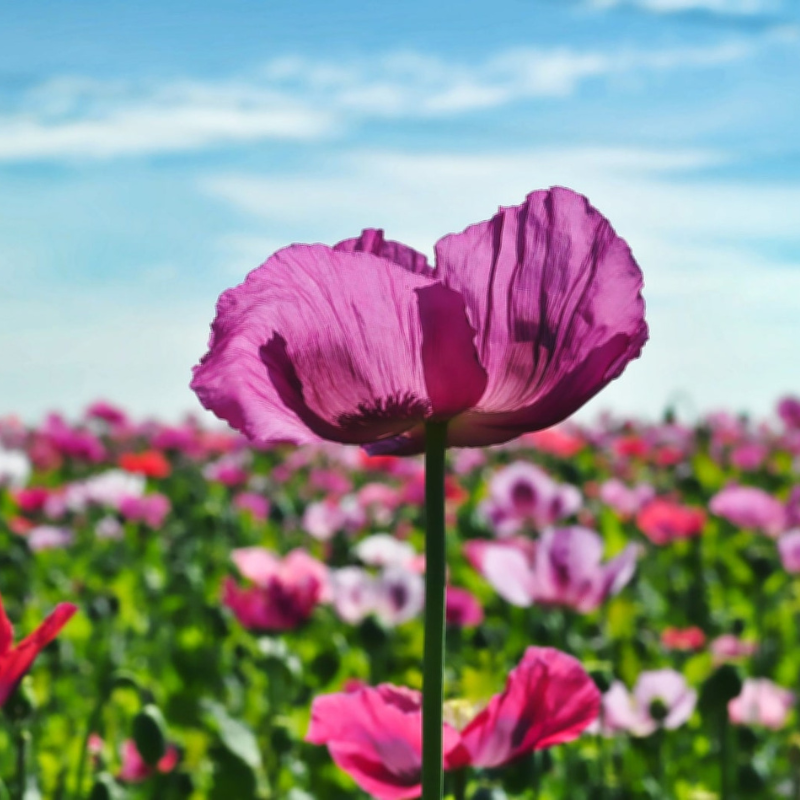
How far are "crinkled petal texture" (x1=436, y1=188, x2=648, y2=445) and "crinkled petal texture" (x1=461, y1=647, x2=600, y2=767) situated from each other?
0.20 metres

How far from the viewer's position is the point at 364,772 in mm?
735

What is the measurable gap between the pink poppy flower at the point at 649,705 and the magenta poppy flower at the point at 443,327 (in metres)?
0.92

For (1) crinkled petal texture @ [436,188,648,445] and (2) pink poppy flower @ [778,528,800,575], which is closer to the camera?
(1) crinkled petal texture @ [436,188,648,445]

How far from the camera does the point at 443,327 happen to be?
1.91 feet

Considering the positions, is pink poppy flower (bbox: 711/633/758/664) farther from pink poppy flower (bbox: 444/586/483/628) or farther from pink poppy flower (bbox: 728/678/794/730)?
pink poppy flower (bbox: 444/586/483/628)

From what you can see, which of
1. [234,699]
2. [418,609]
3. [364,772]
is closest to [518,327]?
[364,772]

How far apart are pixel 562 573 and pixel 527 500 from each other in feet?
2.90

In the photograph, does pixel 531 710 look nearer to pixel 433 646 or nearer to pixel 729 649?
pixel 433 646

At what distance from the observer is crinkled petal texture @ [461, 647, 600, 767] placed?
0.73 metres

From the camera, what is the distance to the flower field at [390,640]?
91cm

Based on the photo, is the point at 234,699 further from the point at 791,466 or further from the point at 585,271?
the point at 791,466

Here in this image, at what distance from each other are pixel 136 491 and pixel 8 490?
3.28ft

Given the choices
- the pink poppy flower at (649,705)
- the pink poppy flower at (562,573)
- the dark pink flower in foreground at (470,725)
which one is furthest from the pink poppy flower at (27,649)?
the pink poppy flower at (649,705)

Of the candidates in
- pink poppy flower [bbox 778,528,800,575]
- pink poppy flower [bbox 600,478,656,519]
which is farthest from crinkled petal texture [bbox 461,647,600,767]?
pink poppy flower [bbox 600,478,656,519]
